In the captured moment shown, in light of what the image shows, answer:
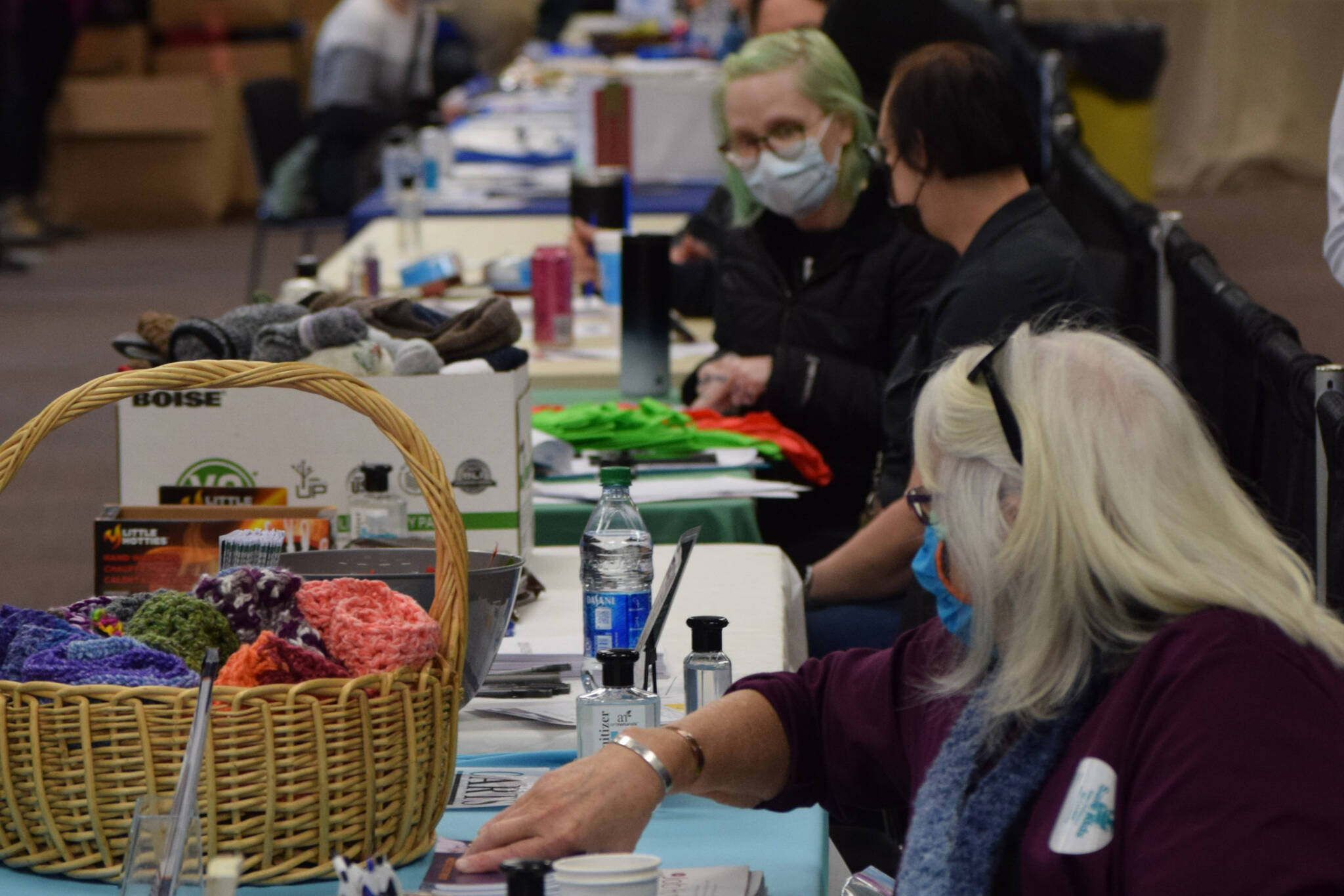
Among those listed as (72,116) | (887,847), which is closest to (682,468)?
(887,847)

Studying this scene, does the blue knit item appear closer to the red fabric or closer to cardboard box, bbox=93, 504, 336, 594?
cardboard box, bbox=93, 504, 336, 594

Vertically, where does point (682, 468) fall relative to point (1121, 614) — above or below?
below

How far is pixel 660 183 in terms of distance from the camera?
17.2ft

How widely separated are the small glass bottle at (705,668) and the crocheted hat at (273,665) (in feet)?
1.30

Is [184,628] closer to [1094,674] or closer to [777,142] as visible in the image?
[1094,674]

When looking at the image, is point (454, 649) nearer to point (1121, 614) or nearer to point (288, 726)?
point (288, 726)

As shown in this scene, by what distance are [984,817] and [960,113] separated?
1608 millimetres

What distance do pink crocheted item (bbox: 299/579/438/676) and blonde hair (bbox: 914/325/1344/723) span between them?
0.41 m

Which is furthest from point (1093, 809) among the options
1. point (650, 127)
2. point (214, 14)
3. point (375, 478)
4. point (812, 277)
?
point (214, 14)

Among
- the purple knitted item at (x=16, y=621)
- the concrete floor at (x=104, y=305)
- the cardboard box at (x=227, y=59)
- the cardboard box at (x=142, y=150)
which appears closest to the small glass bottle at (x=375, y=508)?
the purple knitted item at (x=16, y=621)

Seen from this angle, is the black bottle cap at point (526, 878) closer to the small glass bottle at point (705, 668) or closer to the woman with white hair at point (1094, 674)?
the woman with white hair at point (1094, 674)

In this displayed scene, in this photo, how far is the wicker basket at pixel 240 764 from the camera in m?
1.13

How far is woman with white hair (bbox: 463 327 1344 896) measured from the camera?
0.99 m

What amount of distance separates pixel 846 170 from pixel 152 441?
159 cm
